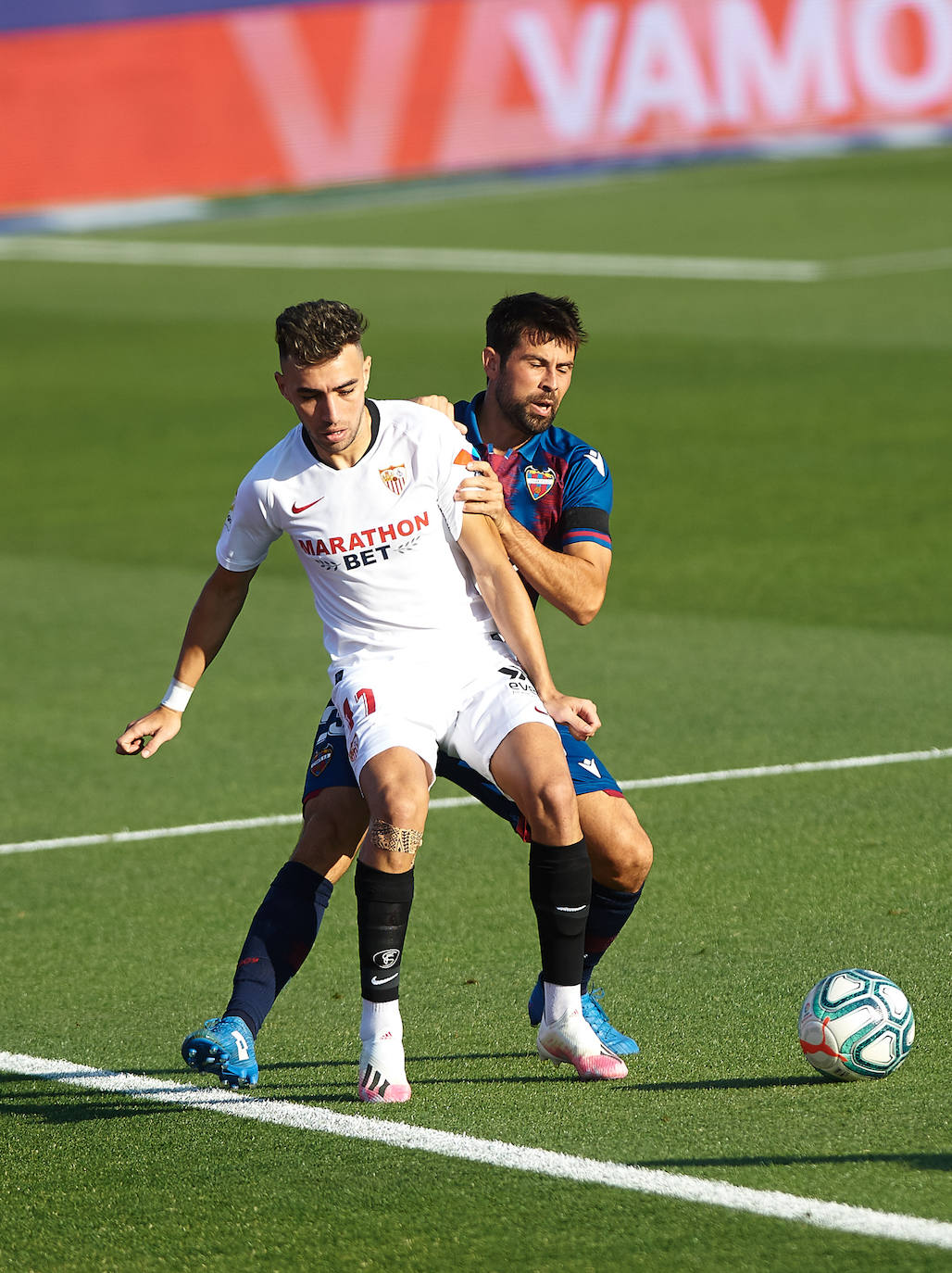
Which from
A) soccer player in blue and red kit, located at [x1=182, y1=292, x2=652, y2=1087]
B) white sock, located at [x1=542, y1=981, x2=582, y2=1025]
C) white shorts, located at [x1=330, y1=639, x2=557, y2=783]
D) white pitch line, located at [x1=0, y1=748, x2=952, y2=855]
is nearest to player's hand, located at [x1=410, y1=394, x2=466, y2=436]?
soccer player in blue and red kit, located at [x1=182, y1=292, x2=652, y2=1087]

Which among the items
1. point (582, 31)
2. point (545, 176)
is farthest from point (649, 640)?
point (545, 176)

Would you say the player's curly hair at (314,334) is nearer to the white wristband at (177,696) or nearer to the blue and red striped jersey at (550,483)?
the blue and red striped jersey at (550,483)

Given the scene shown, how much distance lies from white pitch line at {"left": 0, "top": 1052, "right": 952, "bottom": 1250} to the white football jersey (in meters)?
1.28

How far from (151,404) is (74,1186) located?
18206 millimetres

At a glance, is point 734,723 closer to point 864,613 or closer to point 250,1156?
point 864,613

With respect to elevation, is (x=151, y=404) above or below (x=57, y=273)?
below

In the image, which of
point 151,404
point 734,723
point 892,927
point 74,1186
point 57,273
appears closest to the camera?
point 74,1186

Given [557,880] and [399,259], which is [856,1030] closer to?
[557,880]

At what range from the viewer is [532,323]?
22.2ft

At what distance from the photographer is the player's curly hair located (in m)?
6.08

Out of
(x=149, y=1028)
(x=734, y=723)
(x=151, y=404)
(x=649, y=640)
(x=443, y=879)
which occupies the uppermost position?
(x=151, y=404)

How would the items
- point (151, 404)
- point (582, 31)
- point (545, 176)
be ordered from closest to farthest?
Result: point (151, 404) < point (582, 31) < point (545, 176)

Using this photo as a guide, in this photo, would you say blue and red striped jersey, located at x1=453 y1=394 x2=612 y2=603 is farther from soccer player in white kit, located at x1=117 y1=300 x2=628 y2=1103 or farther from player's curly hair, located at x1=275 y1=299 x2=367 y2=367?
player's curly hair, located at x1=275 y1=299 x2=367 y2=367

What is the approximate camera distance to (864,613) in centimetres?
1367
